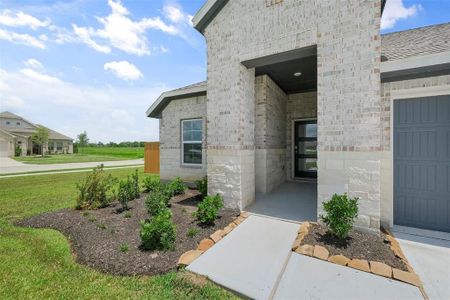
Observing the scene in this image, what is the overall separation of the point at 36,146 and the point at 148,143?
37.5 m

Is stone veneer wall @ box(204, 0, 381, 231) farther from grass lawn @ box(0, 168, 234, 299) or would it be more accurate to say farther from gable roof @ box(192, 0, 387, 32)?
grass lawn @ box(0, 168, 234, 299)

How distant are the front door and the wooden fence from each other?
970 centimetres

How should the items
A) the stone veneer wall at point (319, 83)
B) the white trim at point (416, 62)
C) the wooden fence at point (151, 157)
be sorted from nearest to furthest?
the white trim at point (416, 62), the stone veneer wall at point (319, 83), the wooden fence at point (151, 157)

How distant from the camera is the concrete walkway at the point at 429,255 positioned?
2.74 m

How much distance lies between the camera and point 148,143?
49.3 feet

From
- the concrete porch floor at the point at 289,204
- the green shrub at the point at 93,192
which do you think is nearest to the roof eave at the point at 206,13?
the green shrub at the point at 93,192

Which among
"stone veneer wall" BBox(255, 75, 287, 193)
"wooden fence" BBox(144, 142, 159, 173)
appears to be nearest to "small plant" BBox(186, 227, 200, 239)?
"stone veneer wall" BBox(255, 75, 287, 193)

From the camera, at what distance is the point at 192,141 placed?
9.27 meters

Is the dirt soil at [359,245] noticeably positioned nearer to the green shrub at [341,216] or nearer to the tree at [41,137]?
the green shrub at [341,216]

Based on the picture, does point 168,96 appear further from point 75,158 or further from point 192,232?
point 75,158

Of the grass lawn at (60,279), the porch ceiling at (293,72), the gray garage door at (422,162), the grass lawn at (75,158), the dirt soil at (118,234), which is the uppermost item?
the porch ceiling at (293,72)

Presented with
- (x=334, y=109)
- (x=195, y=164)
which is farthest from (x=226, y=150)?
(x=195, y=164)

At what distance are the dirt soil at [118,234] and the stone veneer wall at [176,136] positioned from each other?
2.58 m

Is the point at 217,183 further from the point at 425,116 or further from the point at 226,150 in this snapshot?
the point at 425,116
